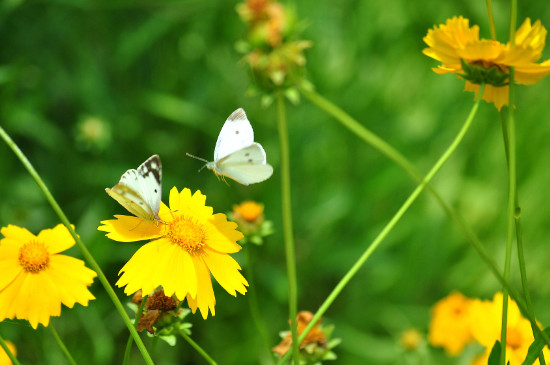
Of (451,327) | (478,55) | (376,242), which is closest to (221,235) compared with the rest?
(376,242)

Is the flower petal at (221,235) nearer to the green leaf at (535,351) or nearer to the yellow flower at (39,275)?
the yellow flower at (39,275)

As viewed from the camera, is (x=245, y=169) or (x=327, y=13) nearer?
(x=245, y=169)

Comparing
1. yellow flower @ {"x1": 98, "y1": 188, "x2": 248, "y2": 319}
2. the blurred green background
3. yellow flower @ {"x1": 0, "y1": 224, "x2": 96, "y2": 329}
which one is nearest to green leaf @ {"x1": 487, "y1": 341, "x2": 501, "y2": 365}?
yellow flower @ {"x1": 98, "y1": 188, "x2": 248, "y2": 319}

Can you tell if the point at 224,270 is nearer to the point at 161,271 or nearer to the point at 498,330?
the point at 161,271

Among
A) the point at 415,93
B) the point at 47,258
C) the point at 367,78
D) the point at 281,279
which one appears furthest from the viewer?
the point at 415,93

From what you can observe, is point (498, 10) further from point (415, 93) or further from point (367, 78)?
point (367, 78)

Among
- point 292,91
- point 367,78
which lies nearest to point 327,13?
point 367,78
